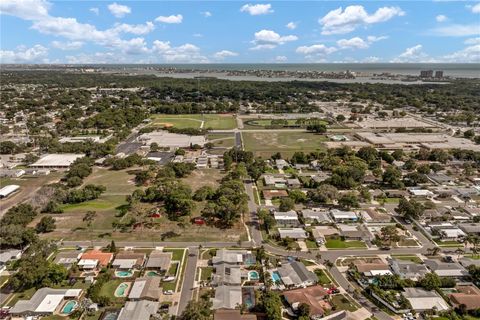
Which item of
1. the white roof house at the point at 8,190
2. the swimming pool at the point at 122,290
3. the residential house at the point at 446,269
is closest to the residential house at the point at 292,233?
the residential house at the point at 446,269

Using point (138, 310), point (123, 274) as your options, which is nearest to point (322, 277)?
point (138, 310)

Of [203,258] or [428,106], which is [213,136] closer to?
[203,258]

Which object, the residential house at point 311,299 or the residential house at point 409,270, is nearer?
the residential house at point 311,299

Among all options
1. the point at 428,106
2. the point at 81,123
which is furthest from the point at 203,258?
the point at 428,106

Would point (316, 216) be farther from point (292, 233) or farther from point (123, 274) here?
point (123, 274)

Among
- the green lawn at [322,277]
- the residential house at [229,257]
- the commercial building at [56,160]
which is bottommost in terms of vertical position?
the green lawn at [322,277]

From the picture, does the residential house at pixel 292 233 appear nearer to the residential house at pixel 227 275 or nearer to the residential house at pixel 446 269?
the residential house at pixel 227 275
